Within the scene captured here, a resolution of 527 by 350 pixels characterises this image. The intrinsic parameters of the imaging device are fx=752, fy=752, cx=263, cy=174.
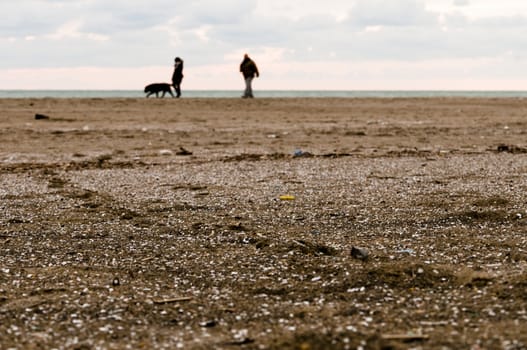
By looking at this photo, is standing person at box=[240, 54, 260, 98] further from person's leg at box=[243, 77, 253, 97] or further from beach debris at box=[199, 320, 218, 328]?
beach debris at box=[199, 320, 218, 328]

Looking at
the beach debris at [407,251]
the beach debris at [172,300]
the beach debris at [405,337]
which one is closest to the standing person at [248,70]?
the beach debris at [407,251]

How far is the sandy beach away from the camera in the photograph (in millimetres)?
3424

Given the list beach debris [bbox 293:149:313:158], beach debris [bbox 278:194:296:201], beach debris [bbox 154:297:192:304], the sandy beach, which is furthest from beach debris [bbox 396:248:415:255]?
beach debris [bbox 293:149:313:158]

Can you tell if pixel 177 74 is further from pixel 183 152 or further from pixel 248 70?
pixel 183 152

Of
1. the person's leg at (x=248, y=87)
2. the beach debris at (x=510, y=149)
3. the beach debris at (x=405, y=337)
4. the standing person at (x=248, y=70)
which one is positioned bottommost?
the beach debris at (x=405, y=337)

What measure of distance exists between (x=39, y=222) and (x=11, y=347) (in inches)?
119

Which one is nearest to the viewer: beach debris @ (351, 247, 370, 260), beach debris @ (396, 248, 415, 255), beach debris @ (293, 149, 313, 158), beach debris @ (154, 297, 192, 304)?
beach debris @ (154, 297, 192, 304)

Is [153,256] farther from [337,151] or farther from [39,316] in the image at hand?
[337,151]

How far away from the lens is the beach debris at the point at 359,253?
4.67 metres

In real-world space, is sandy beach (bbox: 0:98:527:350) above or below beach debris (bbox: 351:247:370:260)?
below

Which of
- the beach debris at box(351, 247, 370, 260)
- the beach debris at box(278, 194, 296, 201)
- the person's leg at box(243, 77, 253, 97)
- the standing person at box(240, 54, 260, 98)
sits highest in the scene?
the standing person at box(240, 54, 260, 98)

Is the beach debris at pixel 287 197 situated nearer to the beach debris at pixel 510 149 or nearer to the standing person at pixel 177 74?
the beach debris at pixel 510 149

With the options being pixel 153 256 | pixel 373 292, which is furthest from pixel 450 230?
pixel 153 256

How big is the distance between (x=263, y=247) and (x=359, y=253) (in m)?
0.71
